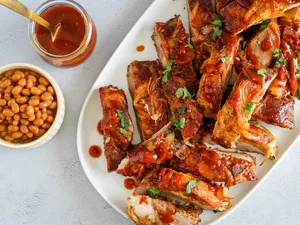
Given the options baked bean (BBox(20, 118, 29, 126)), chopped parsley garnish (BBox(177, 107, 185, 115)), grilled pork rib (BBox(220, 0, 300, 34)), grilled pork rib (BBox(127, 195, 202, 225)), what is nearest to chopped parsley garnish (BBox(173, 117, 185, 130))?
chopped parsley garnish (BBox(177, 107, 185, 115))

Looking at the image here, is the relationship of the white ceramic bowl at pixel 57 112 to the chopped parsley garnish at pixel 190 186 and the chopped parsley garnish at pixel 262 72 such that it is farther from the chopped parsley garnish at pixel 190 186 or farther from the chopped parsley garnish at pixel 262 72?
the chopped parsley garnish at pixel 262 72

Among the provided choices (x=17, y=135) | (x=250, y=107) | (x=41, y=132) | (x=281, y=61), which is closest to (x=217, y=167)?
(x=250, y=107)

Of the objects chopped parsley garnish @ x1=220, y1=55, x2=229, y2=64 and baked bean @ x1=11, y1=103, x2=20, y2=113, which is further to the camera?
baked bean @ x1=11, y1=103, x2=20, y2=113

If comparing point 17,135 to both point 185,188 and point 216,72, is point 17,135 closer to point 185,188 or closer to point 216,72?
point 185,188

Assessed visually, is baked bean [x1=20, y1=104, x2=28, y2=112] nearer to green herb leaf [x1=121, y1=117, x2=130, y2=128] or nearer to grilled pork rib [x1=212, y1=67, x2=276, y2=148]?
green herb leaf [x1=121, y1=117, x2=130, y2=128]

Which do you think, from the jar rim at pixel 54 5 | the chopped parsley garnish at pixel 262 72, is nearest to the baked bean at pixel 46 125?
the jar rim at pixel 54 5
